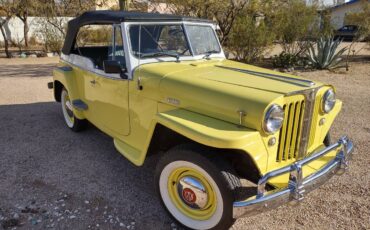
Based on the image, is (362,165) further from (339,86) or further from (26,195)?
(339,86)

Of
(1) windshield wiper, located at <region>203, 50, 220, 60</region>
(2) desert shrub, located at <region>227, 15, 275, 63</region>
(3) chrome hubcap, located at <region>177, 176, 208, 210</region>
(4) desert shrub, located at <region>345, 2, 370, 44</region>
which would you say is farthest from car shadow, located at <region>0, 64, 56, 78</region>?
(4) desert shrub, located at <region>345, 2, 370, 44</region>

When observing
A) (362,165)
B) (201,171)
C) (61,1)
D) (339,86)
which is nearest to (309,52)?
(339,86)

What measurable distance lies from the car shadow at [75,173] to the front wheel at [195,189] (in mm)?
229

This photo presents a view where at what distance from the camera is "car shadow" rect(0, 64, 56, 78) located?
1020cm

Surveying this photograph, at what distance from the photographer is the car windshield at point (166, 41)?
358 centimetres

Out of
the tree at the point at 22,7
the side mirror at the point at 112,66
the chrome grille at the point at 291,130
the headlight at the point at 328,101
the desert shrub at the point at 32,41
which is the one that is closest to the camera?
the chrome grille at the point at 291,130

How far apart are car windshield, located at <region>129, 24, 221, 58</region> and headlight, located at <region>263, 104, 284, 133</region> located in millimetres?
1572

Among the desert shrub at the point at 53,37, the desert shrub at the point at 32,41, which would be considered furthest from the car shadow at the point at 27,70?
the desert shrub at the point at 32,41

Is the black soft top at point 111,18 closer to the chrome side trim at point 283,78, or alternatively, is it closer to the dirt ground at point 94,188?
the chrome side trim at point 283,78

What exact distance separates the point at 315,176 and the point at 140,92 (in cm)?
181

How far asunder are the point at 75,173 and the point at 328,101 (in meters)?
2.89

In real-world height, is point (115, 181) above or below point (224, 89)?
below

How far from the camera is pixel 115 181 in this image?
12.1ft

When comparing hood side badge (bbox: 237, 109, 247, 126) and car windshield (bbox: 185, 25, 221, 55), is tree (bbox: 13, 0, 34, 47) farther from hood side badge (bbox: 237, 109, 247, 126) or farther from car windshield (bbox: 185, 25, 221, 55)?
hood side badge (bbox: 237, 109, 247, 126)
